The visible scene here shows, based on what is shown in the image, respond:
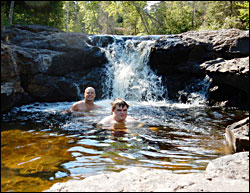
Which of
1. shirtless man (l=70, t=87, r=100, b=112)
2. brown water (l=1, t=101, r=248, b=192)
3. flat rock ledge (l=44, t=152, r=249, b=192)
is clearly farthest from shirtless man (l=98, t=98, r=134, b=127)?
flat rock ledge (l=44, t=152, r=249, b=192)

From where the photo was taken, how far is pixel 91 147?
408cm

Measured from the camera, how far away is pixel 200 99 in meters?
10.4

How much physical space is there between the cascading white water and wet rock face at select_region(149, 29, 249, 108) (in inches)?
17.4

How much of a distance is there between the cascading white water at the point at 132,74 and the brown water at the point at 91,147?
453 centimetres

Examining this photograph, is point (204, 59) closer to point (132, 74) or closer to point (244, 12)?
point (132, 74)

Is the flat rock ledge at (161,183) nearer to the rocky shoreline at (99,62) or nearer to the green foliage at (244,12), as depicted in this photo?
the rocky shoreline at (99,62)

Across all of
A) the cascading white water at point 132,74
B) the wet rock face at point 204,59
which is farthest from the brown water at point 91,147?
the cascading white water at point 132,74

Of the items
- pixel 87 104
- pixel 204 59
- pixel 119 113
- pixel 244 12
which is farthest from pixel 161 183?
pixel 244 12

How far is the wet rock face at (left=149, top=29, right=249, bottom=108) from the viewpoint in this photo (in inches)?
375

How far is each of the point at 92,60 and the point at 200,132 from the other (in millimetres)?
7306

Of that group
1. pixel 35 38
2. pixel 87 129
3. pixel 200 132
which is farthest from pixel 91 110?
pixel 35 38

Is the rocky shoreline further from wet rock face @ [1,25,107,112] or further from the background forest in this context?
the background forest

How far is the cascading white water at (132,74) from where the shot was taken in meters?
11.3

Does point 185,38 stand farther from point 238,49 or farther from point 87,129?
point 87,129
